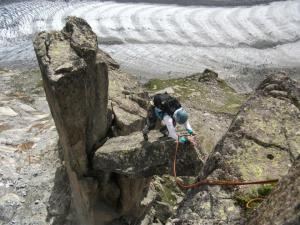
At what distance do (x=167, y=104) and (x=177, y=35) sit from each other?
36.4 meters

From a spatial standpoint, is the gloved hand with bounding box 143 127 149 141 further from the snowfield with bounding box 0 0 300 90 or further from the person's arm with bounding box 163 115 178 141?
the snowfield with bounding box 0 0 300 90

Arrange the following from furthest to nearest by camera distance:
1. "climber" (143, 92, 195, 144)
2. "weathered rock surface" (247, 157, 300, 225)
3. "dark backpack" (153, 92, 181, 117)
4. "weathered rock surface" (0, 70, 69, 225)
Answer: "weathered rock surface" (0, 70, 69, 225), "dark backpack" (153, 92, 181, 117), "climber" (143, 92, 195, 144), "weathered rock surface" (247, 157, 300, 225)

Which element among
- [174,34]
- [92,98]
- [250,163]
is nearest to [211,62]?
[174,34]

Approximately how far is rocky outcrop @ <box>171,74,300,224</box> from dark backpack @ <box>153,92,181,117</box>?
6.78 ft

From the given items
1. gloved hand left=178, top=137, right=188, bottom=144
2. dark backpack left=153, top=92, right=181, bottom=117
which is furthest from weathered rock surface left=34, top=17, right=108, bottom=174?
gloved hand left=178, top=137, right=188, bottom=144

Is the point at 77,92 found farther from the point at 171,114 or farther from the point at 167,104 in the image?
the point at 171,114

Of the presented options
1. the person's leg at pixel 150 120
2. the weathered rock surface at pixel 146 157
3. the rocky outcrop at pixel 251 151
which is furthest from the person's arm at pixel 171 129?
the rocky outcrop at pixel 251 151

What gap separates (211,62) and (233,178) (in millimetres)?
34443

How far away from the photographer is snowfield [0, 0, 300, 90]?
41562 millimetres

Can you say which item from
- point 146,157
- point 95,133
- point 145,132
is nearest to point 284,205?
point 146,157

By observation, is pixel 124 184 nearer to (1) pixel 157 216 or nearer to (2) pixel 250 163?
(1) pixel 157 216

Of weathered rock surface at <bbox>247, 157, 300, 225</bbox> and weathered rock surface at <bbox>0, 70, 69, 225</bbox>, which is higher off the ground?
weathered rock surface at <bbox>247, 157, 300, 225</bbox>

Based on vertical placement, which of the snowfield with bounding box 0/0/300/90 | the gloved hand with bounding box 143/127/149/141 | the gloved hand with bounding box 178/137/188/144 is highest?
the gloved hand with bounding box 178/137/188/144

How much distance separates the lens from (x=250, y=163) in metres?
9.82
